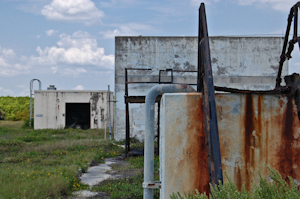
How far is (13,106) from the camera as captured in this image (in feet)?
116

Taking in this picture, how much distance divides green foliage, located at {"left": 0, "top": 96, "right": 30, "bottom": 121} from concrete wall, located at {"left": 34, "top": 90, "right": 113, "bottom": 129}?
546 inches

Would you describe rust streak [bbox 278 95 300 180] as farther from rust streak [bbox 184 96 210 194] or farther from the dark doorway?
the dark doorway

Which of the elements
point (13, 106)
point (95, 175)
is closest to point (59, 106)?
point (95, 175)

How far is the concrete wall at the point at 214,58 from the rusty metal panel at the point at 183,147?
1149 cm

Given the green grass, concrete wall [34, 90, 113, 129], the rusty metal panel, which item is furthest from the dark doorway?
the rusty metal panel

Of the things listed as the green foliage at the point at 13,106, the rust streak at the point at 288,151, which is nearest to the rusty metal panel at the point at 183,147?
the rust streak at the point at 288,151

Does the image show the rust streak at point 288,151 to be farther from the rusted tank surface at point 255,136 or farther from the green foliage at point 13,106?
the green foliage at point 13,106

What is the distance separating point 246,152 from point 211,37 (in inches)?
487

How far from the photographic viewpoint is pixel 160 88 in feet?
11.1

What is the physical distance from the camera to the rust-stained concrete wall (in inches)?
110

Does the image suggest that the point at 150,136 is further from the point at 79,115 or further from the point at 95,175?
the point at 79,115

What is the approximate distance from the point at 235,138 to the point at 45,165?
7328 mm

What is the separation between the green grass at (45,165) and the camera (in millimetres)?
5797

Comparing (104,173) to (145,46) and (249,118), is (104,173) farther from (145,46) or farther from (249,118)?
(145,46)
